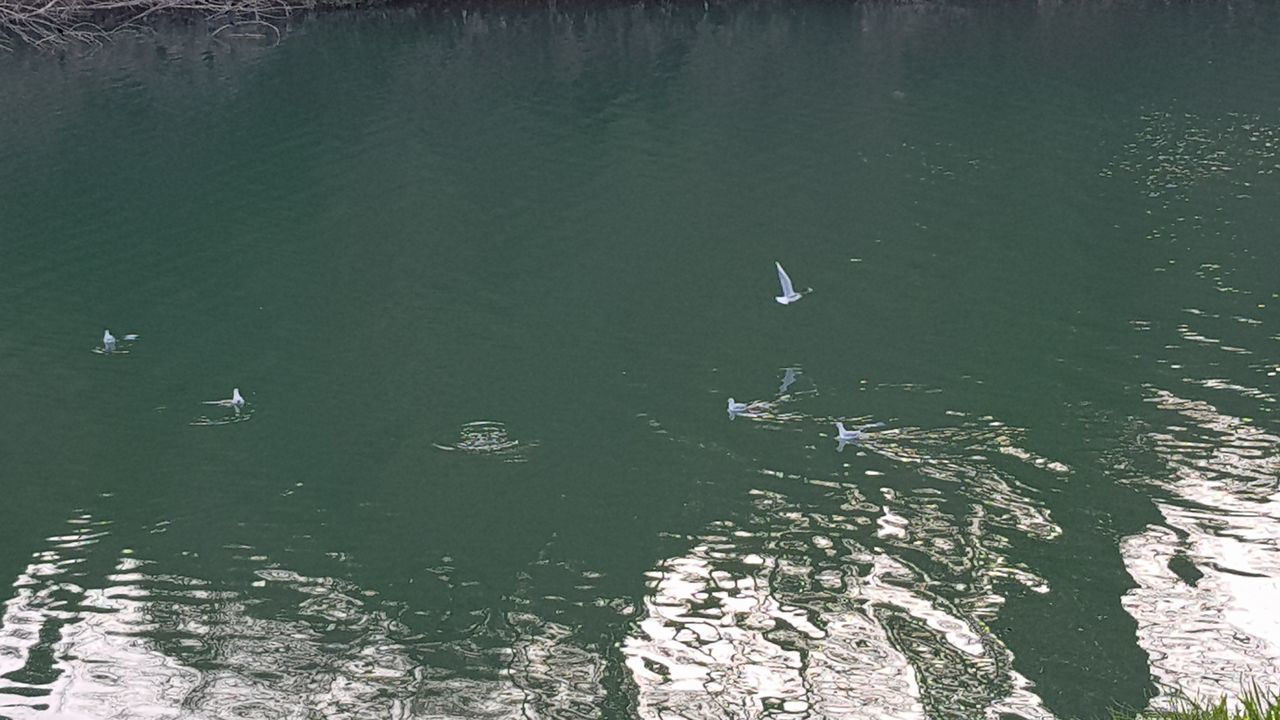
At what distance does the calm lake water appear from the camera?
23.0 ft

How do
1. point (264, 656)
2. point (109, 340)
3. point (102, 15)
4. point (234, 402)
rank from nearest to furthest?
point (264, 656) → point (234, 402) → point (109, 340) → point (102, 15)

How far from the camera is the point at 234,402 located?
1027 cm

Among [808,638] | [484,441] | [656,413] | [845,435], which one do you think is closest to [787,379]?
[656,413]

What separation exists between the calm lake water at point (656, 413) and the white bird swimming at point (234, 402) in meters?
0.13

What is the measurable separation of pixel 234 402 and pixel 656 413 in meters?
2.84

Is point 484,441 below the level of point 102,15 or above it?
below

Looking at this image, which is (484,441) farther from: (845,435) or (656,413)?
(845,435)

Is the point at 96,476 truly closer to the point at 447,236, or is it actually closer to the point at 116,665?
the point at 116,665

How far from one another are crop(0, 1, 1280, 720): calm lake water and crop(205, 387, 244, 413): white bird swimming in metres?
0.13

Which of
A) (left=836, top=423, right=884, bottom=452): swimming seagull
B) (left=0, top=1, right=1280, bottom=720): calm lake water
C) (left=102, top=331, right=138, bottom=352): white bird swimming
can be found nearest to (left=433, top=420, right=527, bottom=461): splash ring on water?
(left=0, top=1, right=1280, bottom=720): calm lake water

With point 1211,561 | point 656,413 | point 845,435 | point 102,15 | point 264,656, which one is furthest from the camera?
point 102,15

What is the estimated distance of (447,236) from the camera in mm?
14562

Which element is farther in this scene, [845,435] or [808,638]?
[845,435]

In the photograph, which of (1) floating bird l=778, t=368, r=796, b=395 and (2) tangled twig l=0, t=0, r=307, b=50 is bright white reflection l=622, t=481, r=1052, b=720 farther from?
(2) tangled twig l=0, t=0, r=307, b=50
